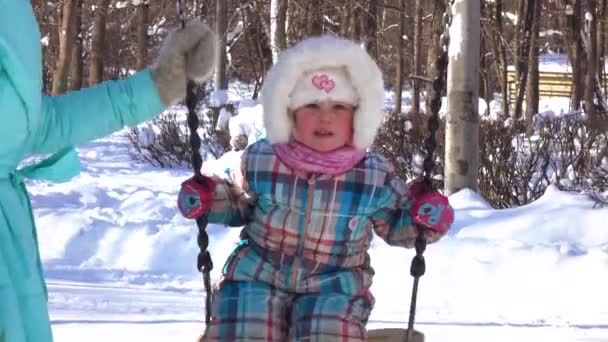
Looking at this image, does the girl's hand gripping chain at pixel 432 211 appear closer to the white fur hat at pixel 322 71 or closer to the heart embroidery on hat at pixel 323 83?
the white fur hat at pixel 322 71

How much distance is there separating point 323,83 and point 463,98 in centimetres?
438

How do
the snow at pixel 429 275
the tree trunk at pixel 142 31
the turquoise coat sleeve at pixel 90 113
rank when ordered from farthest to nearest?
1. the tree trunk at pixel 142 31
2. the snow at pixel 429 275
3. the turquoise coat sleeve at pixel 90 113

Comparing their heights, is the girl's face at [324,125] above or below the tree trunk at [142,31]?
below

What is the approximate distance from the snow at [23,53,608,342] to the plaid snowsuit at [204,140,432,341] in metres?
1.67

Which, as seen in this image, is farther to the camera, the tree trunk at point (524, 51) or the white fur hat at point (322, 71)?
the tree trunk at point (524, 51)

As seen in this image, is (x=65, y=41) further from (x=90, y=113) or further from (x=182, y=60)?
(x=90, y=113)

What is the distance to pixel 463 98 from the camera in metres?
7.20

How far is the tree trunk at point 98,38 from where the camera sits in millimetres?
20653

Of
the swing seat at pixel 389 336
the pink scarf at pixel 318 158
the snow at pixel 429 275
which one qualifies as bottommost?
Result: the snow at pixel 429 275

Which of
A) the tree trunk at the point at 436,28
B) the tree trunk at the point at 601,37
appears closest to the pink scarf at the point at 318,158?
the tree trunk at the point at 436,28

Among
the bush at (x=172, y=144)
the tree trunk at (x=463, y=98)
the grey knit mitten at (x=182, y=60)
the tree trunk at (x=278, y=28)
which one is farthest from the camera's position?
the bush at (x=172, y=144)

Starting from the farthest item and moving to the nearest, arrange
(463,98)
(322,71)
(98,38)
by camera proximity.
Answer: (98,38)
(463,98)
(322,71)

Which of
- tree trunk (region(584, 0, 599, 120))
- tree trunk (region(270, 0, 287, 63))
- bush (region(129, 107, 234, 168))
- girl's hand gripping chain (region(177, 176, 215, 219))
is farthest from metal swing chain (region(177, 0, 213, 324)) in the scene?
tree trunk (region(584, 0, 599, 120))

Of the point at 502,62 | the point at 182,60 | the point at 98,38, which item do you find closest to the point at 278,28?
the point at 182,60
